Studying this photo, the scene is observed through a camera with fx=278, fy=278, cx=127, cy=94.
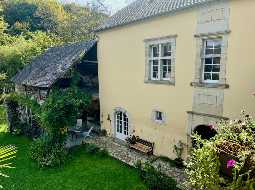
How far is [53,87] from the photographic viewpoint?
55.5 feet

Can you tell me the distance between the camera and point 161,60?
517 inches

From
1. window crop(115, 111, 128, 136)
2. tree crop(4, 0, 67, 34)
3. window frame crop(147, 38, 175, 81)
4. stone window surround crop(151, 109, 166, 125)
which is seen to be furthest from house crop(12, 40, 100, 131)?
tree crop(4, 0, 67, 34)

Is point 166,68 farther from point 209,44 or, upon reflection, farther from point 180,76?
point 209,44

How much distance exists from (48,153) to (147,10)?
345 inches

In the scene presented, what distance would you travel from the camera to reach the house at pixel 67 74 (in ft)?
56.2

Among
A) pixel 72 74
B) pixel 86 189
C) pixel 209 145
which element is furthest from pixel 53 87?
pixel 209 145

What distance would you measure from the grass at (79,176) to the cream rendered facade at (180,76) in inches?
95.9

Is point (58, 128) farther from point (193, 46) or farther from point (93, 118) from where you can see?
point (193, 46)

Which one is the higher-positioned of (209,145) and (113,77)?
(113,77)

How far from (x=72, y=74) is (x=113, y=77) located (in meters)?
2.67

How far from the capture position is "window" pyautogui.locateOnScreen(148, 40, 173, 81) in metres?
12.7

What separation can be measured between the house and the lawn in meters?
4.78

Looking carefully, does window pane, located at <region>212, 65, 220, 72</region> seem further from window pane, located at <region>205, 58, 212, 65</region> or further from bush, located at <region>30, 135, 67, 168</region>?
bush, located at <region>30, 135, 67, 168</region>

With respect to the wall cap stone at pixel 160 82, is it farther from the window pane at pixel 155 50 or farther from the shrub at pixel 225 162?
the shrub at pixel 225 162
